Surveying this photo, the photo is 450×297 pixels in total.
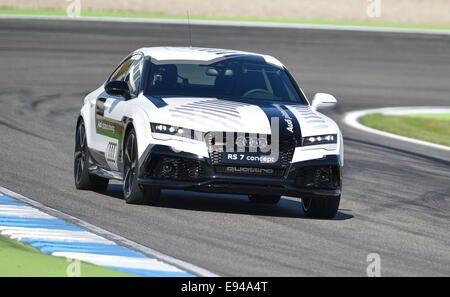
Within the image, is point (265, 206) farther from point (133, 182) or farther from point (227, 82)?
point (133, 182)

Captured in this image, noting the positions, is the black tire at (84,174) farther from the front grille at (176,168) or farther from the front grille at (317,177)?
the front grille at (317,177)

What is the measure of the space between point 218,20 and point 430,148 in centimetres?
2780

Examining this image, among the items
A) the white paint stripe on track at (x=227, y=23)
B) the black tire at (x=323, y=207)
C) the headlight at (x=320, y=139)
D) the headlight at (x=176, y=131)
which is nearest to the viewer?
the headlight at (x=176, y=131)

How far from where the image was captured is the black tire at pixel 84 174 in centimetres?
1265

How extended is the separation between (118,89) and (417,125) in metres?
12.4

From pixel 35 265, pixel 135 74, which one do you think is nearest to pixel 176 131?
pixel 135 74

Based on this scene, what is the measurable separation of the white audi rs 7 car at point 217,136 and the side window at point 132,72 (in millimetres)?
28

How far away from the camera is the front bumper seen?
428 inches

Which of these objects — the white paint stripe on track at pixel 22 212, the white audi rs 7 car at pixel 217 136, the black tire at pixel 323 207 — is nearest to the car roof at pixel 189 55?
the white audi rs 7 car at pixel 217 136

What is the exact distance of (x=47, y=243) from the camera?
8688 millimetres

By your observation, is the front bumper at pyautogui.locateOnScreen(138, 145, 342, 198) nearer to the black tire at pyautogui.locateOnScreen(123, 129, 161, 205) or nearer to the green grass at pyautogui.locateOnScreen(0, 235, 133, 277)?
the black tire at pyautogui.locateOnScreen(123, 129, 161, 205)

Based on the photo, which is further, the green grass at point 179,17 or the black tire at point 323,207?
the green grass at point 179,17

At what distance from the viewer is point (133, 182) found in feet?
36.7

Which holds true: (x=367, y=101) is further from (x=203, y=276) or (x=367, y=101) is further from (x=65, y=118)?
(x=203, y=276)
